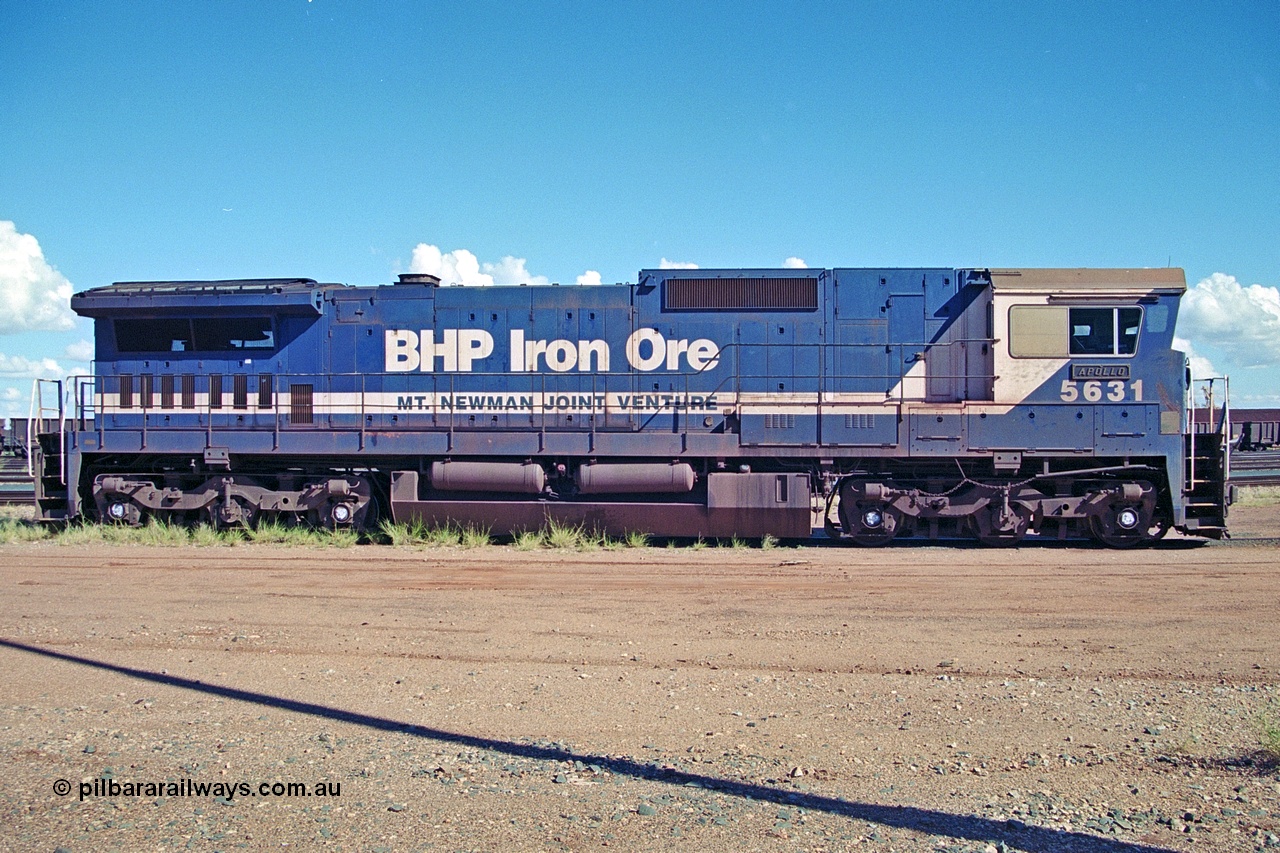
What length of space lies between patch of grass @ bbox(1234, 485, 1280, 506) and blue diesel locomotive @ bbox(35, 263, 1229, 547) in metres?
7.93

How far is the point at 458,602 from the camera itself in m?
9.33

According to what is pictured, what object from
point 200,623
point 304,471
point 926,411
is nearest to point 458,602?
point 200,623

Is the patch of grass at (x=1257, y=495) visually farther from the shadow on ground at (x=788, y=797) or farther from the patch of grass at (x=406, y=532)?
the shadow on ground at (x=788, y=797)

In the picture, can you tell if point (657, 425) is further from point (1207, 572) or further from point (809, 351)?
point (1207, 572)

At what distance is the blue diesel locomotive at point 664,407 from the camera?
13289 millimetres

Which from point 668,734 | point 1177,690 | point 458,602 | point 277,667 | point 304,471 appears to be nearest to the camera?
point 668,734

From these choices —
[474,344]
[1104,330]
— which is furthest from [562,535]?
[1104,330]

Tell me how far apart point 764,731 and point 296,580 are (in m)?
7.13

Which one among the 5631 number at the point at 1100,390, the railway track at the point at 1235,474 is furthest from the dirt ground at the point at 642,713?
the railway track at the point at 1235,474

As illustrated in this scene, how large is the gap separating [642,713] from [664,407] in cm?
861

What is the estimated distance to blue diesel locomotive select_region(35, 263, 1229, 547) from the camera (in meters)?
13.3

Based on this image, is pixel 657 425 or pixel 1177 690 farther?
pixel 657 425

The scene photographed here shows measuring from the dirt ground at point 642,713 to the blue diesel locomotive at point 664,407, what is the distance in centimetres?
313

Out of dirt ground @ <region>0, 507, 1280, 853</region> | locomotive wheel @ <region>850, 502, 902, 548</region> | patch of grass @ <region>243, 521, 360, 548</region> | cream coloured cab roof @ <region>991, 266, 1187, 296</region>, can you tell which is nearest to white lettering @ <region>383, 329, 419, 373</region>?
patch of grass @ <region>243, 521, 360, 548</region>
